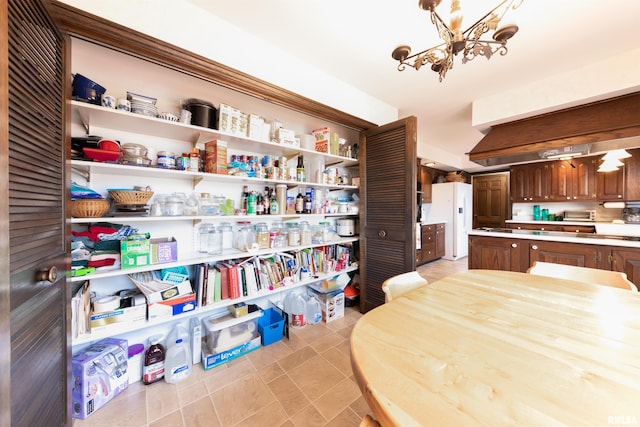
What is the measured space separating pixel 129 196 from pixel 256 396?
1.44 m

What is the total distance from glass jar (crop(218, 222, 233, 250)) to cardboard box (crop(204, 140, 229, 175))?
0.49m

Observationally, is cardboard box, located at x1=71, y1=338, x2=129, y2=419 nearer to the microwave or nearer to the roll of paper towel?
the microwave

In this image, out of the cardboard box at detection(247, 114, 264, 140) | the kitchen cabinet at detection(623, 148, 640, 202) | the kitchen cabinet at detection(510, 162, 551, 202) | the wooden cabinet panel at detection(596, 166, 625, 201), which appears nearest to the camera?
the cardboard box at detection(247, 114, 264, 140)

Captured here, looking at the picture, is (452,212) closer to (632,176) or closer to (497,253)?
(497,253)

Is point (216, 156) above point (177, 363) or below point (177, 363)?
above

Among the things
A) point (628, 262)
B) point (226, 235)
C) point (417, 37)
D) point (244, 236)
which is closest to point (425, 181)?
point (628, 262)

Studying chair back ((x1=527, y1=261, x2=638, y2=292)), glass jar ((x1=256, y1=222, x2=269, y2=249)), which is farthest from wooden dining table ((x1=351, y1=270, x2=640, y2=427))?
glass jar ((x1=256, y1=222, x2=269, y2=249))

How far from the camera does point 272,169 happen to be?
189 centimetres

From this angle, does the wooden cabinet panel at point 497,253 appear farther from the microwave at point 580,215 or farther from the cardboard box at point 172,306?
the cardboard box at point 172,306

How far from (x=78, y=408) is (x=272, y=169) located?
1846mm

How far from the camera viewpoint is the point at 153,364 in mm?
1452

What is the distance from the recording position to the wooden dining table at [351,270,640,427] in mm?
479

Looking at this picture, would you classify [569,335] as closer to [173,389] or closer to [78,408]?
[173,389]

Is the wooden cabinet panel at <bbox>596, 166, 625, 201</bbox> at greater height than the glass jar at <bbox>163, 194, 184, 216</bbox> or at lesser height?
greater
